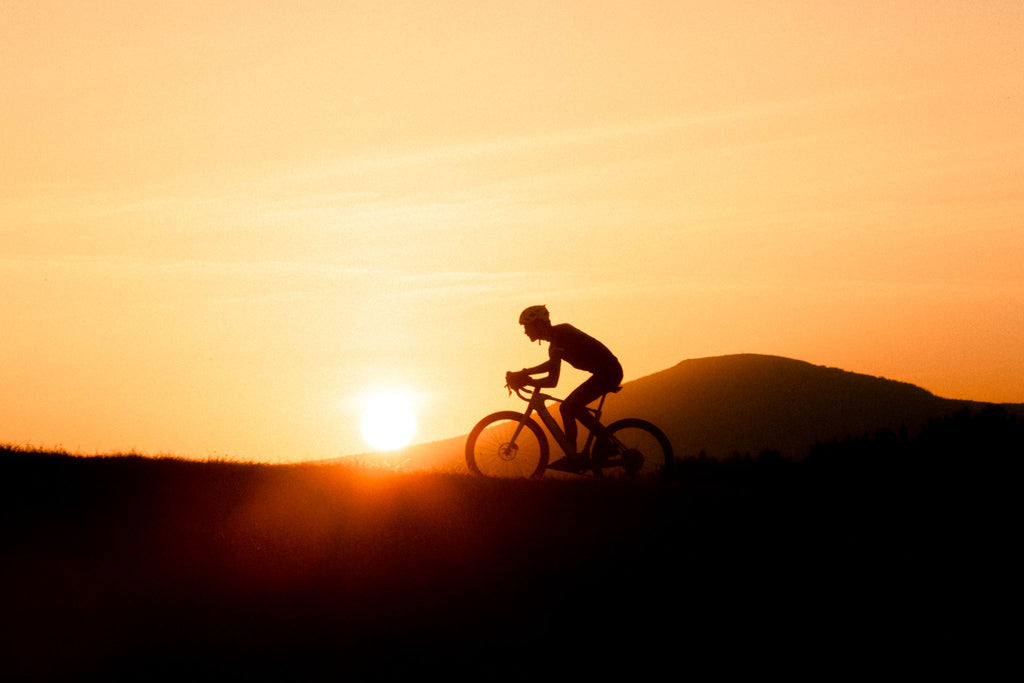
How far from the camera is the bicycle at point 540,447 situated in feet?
59.7

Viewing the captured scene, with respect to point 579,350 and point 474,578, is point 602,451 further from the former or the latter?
point 474,578

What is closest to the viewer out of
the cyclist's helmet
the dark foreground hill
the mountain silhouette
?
the dark foreground hill

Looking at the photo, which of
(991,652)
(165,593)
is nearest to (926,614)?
(991,652)

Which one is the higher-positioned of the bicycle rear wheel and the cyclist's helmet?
the cyclist's helmet

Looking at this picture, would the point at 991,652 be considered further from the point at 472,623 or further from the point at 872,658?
the point at 472,623

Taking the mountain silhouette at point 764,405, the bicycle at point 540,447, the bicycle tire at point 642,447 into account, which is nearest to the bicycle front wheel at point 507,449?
the bicycle at point 540,447

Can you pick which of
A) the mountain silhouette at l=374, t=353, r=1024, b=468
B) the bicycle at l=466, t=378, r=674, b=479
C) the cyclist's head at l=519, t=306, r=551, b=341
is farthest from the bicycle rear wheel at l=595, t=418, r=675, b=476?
the mountain silhouette at l=374, t=353, r=1024, b=468

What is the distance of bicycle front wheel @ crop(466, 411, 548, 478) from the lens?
18281 millimetres

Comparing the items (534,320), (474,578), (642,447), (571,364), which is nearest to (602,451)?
(642,447)

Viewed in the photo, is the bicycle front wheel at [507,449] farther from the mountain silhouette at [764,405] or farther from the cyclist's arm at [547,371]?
the mountain silhouette at [764,405]

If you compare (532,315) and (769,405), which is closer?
(532,315)

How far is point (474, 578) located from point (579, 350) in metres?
5.25

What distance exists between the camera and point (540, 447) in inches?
717

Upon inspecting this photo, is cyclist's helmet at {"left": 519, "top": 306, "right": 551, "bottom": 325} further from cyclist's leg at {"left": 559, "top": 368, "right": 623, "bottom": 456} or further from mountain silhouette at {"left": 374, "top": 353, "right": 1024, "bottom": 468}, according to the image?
mountain silhouette at {"left": 374, "top": 353, "right": 1024, "bottom": 468}
